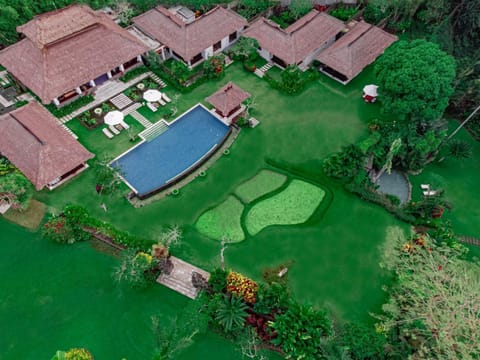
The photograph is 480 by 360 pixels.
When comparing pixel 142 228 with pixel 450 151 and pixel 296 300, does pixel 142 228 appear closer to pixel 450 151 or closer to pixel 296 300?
pixel 296 300

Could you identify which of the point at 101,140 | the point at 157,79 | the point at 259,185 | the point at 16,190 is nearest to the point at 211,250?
the point at 259,185

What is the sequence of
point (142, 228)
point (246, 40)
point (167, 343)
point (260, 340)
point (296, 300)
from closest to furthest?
point (167, 343) < point (260, 340) < point (296, 300) < point (142, 228) < point (246, 40)

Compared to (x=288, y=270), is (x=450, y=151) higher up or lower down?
higher up

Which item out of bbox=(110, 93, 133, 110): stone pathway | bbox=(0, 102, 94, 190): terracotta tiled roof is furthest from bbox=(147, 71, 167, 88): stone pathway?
bbox=(0, 102, 94, 190): terracotta tiled roof

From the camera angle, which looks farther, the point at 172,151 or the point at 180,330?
the point at 172,151

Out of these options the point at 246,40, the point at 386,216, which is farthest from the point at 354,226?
the point at 246,40

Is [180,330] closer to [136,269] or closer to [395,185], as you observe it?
[136,269]

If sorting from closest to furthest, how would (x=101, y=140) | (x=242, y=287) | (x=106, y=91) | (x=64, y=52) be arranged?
(x=242, y=287), (x=101, y=140), (x=64, y=52), (x=106, y=91)

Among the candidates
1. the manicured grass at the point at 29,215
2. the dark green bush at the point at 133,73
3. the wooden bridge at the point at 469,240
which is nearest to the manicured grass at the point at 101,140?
the dark green bush at the point at 133,73

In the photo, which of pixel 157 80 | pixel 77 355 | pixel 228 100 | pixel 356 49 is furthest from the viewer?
pixel 157 80
